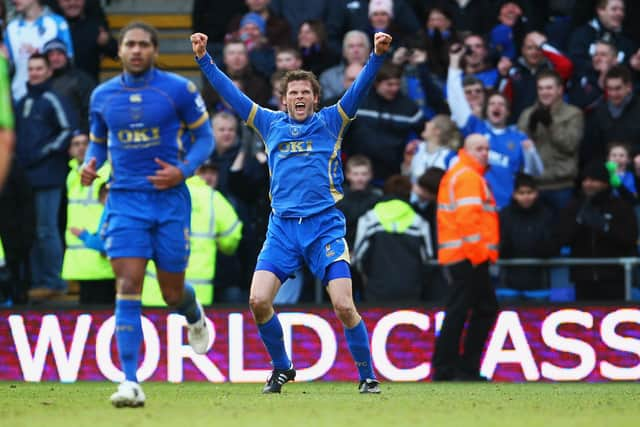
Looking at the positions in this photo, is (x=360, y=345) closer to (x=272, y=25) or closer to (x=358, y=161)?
(x=358, y=161)

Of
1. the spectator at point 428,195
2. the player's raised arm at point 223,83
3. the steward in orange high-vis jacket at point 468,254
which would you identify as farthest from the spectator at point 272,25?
the player's raised arm at point 223,83

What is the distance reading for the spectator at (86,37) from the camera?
17.6 m

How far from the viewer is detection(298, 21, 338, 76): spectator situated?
651 inches

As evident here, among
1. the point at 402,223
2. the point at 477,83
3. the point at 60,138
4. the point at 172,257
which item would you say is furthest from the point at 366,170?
the point at 172,257

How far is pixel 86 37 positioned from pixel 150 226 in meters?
8.39

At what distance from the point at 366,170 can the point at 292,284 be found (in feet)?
4.87

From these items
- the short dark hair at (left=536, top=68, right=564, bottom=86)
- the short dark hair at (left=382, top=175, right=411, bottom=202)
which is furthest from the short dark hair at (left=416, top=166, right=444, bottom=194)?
the short dark hair at (left=536, top=68, right=564, bottom=86)

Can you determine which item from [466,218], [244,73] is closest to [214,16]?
[244,73]

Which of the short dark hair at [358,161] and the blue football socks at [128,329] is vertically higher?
the short dark hair at [358,161]

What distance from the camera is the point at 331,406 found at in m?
9.30

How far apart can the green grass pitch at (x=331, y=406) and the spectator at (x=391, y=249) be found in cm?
186

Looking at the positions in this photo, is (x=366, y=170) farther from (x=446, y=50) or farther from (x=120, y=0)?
(x=120, y=0)

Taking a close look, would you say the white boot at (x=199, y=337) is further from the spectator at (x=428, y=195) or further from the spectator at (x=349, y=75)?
the spectator at (x=349, y=75)

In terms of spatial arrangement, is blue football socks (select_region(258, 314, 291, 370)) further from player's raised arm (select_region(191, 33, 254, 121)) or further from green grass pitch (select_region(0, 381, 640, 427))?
player's raised arm (select_region(191, 33, 254, 121))
